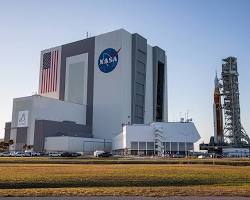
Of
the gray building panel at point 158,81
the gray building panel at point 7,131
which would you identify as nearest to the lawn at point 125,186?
the gray building panel at point 7,131

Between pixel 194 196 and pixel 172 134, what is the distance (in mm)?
130751

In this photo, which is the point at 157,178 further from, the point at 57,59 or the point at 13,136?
the point at 57,59

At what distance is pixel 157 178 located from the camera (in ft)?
92.2

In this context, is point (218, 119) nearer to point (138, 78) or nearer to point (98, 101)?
point (138, 78)

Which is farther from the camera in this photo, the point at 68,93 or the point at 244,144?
the point at 68,93

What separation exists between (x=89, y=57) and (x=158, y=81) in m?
35.4

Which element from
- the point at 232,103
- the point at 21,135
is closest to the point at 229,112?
the point at 232,103

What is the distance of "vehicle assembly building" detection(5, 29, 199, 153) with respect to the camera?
491 ft

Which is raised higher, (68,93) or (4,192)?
(68,93)

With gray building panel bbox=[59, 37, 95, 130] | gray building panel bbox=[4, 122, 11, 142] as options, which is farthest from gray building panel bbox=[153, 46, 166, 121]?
gray building panel bbox=[4, 122, 11, 142]

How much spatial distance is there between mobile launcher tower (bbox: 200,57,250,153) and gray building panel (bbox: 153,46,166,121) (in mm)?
28802

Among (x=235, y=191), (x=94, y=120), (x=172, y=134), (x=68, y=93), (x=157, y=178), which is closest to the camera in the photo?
(x=235, y=191)

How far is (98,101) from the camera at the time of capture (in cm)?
16300

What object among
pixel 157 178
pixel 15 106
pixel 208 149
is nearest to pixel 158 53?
pixel 208 149
